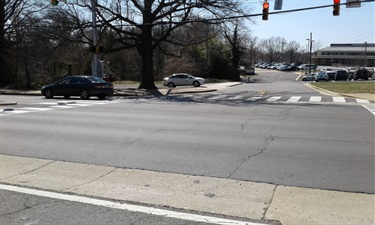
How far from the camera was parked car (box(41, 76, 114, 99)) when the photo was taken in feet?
79.9

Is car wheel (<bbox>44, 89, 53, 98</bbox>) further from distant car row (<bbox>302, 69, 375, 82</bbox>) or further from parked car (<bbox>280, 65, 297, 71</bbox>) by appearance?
parked car (<bbox>280, 65, 297, 71</bbox>)

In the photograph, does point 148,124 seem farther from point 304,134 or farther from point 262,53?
point 262,53

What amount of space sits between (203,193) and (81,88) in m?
20.5

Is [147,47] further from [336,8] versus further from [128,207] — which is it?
[128,207]

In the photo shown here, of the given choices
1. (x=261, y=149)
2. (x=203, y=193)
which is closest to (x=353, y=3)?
(x=261, y=149)

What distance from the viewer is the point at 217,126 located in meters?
11.5

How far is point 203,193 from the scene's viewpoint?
5.42 metres

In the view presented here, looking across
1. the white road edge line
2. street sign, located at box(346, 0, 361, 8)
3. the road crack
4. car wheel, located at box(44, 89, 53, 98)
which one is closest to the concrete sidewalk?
the white road edge line

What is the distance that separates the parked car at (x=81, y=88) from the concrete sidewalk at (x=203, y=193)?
17.8 metres

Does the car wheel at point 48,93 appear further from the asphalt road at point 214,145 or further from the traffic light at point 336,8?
the traffic light at point 336,8

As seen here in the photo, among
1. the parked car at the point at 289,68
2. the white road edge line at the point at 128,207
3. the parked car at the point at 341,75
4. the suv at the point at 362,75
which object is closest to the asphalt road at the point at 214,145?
the white road edge line at the point at 128,207

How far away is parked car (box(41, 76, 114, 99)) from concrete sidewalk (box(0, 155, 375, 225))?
58.5 ft

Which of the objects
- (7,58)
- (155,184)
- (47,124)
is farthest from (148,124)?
(7,58)

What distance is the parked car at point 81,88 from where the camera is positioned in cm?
2436
